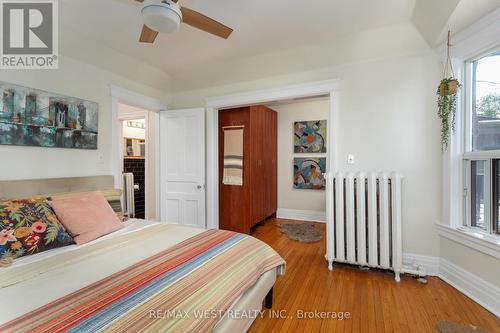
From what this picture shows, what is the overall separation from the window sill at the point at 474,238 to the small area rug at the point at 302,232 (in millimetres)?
1642

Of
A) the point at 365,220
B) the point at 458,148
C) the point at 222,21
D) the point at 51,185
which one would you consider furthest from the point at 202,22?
the point at 458,148

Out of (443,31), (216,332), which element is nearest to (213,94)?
(443,31)

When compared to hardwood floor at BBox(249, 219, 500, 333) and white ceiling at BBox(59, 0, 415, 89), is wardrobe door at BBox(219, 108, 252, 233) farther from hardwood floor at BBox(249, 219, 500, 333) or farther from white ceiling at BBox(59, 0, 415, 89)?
hardwood floor at BBox(249, 219, 500, 333)

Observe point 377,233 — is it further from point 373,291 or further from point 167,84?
point 167,84

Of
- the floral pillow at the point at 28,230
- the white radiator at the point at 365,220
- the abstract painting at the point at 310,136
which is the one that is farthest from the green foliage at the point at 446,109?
the floral pillow at the point at 28,230

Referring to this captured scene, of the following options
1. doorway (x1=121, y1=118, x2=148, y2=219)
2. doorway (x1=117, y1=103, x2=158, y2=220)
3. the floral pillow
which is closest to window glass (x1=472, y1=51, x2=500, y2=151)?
the floral pillow

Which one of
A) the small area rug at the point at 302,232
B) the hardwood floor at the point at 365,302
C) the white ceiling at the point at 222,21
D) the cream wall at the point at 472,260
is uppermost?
the white ceiling at the point at 222,21

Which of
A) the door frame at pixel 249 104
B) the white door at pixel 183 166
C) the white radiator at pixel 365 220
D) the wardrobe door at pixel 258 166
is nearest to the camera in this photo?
the white radiator at pixel 365 220

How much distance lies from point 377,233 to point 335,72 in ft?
6.34

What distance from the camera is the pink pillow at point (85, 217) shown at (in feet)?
5.76

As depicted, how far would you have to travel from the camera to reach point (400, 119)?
250 centimetres

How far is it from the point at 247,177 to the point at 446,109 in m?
2.60

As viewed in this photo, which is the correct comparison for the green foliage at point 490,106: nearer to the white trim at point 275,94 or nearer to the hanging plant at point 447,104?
the hanging plant at point 447,104

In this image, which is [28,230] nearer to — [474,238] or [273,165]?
[474,238]
